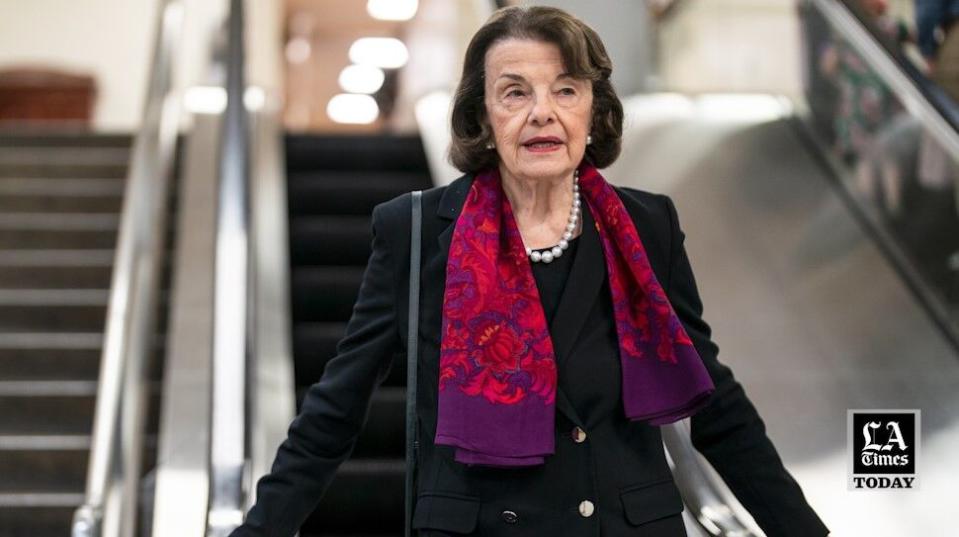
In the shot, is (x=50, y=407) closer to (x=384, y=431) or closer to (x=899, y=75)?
(x=384, y=431)

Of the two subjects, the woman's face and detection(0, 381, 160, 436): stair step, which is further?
detection(0, 381, 160, 436): stair step

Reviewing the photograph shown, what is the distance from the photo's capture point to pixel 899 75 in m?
4.05

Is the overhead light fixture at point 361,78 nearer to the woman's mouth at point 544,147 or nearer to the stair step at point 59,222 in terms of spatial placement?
the stair step at point 59,222

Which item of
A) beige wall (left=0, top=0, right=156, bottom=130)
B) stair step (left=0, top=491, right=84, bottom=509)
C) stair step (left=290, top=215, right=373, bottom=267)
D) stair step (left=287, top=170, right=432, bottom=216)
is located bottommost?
stair step (left=0, top=491, right=84, bottom=509)

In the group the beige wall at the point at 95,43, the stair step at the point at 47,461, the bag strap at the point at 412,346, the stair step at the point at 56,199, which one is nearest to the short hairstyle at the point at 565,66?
the bag strap at the point at 412,346

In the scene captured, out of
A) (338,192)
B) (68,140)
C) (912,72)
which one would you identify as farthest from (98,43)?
(912,72)

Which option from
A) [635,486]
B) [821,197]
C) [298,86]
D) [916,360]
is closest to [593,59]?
[635,486]

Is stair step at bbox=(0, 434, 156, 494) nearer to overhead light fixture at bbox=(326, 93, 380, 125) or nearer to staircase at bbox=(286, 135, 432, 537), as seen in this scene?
staircase at bbox=(286, 135, 432, 537)

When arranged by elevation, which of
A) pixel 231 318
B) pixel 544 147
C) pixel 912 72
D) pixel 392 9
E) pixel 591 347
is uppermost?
pixel 392 9

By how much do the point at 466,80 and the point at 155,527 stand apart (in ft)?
5.29

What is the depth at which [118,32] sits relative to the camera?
1156cm

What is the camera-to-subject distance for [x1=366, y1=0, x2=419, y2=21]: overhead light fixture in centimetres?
1574

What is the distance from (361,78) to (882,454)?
18.2m

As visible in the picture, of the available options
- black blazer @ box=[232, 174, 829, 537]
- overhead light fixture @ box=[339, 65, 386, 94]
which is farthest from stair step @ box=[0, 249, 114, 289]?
overhead light fixture @ box=[339, 65, 386, 94]
